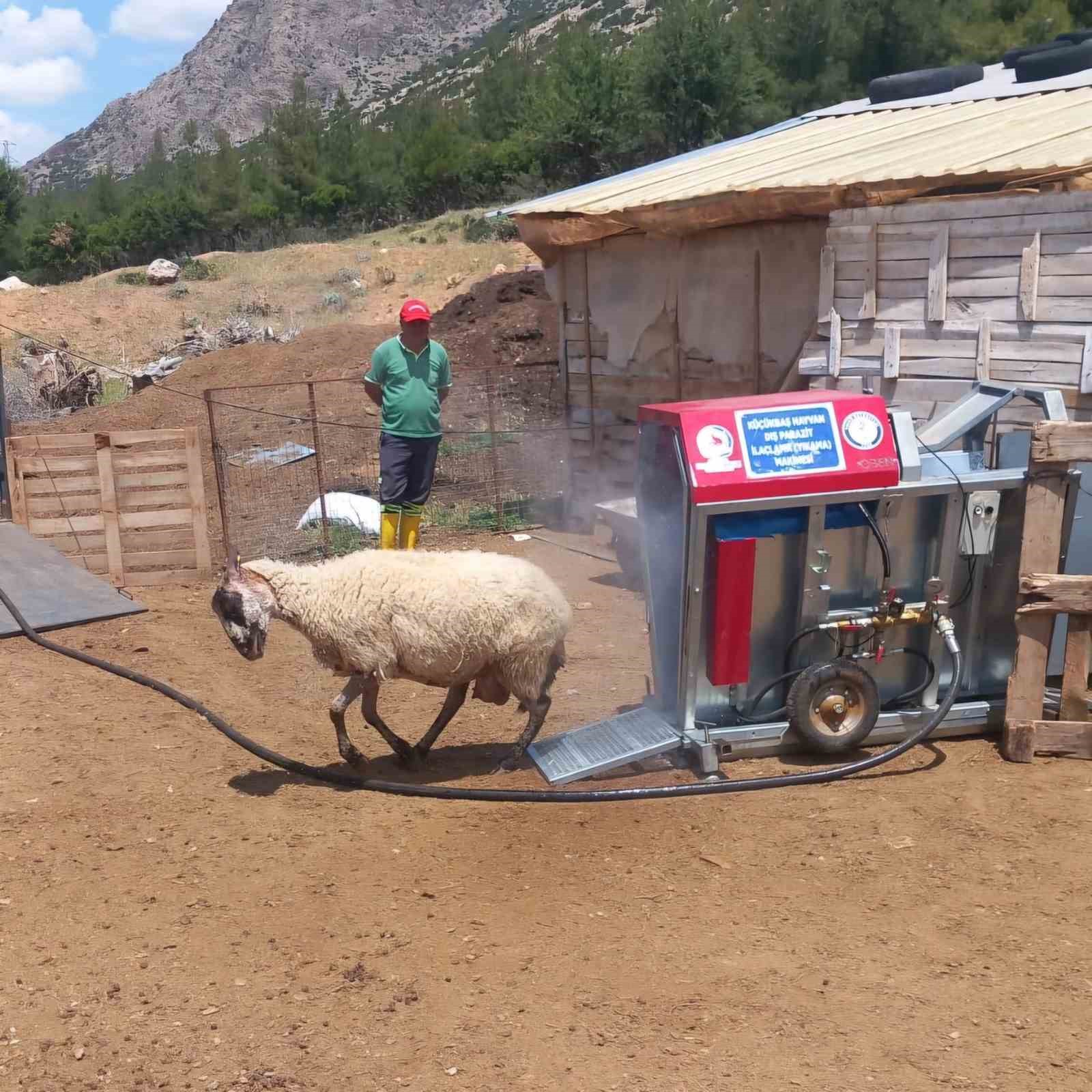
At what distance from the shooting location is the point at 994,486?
5719 mm

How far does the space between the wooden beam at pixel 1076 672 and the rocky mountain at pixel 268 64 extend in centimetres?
12574

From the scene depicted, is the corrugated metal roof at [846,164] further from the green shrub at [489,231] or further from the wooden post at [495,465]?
→ the green shrub at [489,231]

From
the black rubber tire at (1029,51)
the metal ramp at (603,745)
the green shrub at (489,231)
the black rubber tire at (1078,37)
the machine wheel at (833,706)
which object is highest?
the black rubber tire at (1078,37)

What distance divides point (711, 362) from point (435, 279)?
897 inches

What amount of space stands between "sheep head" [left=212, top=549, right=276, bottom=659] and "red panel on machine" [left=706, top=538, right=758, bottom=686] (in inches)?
85.1

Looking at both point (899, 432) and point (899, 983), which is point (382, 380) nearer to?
point (899, 432)

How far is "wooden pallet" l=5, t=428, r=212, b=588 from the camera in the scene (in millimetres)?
10016

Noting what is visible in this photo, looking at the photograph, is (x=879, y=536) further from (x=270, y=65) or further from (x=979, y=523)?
Answer: (x=270, y=65)

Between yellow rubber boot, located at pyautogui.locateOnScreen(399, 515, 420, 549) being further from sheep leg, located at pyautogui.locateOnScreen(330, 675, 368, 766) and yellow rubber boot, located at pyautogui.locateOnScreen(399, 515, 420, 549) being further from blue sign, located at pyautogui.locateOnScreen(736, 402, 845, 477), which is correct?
blue sign, located at pyautogui.locateOnScreen(736, 402, 845, 477)

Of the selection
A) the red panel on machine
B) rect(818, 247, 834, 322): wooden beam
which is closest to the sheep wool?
the red panel on machine

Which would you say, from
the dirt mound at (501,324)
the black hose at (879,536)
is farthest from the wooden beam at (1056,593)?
the dirt mound at (501,324)

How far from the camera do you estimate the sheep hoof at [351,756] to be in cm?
592

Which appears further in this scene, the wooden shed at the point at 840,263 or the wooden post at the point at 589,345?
the wooden post at the point at 589,345

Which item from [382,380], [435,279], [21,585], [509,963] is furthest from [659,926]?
[435,279]
